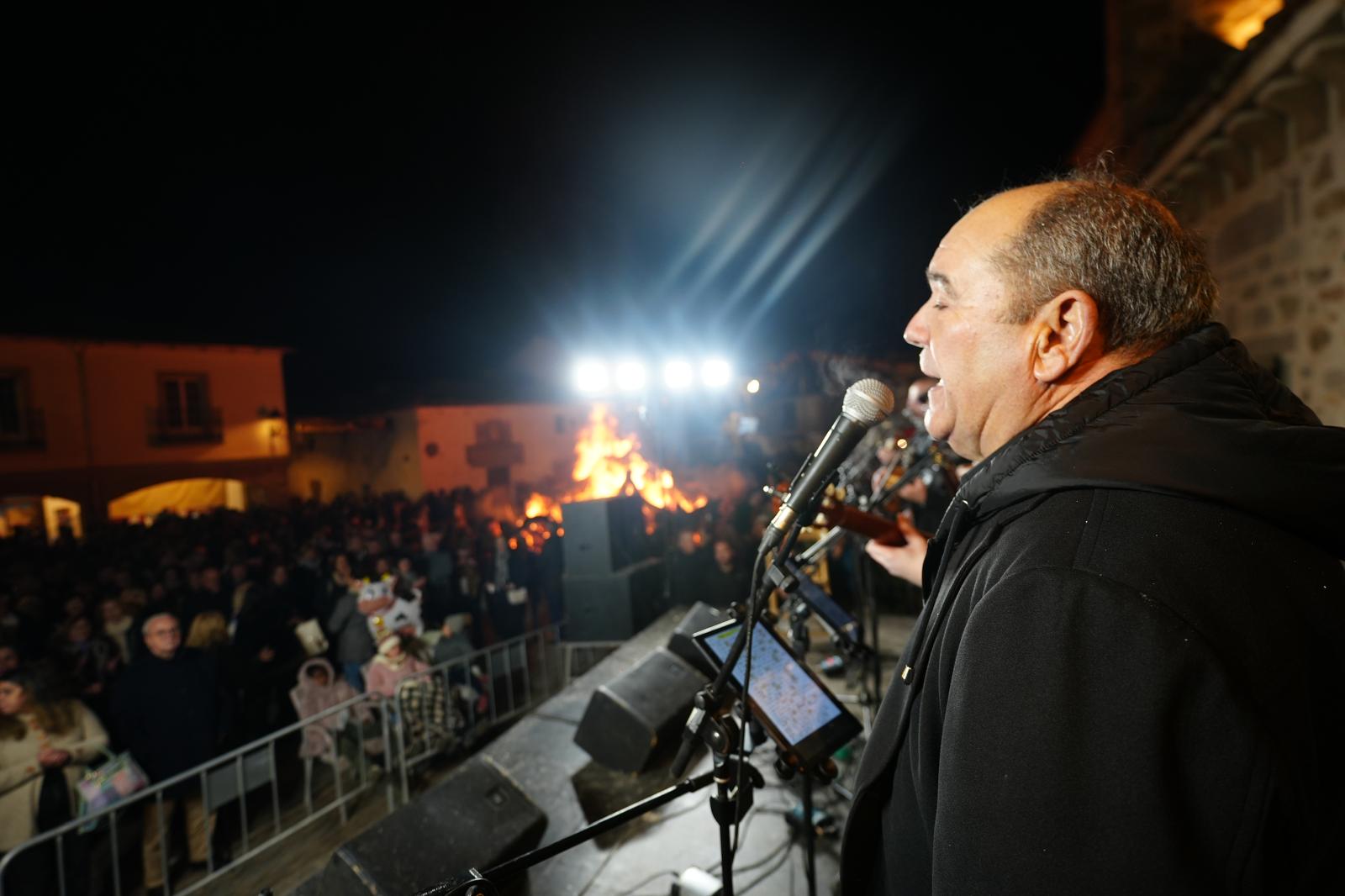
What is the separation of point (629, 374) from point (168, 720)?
9.36m

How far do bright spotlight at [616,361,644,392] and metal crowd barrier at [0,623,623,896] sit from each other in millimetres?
6428

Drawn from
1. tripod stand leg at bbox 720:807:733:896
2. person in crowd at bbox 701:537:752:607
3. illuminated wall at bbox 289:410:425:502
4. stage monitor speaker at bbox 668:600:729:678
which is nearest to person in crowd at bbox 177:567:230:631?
stage monitor speaker at bbox 668:600:729:678

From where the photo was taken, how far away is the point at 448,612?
9.34 m

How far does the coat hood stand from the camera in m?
1.15

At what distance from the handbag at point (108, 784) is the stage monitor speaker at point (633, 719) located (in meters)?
3.25

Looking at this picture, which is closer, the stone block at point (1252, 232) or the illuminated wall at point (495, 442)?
the stone block at point (1252, 232)

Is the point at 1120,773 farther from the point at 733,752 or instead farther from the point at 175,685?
the point at 175,685

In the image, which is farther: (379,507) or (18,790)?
(379,507)

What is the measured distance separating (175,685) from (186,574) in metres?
5.81

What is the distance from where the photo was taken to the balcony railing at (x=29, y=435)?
20141 mm


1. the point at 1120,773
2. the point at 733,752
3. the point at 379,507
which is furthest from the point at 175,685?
the point at 379,507

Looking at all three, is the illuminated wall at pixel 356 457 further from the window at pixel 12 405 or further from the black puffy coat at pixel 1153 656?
the black puffy coat at pixel 1153 656

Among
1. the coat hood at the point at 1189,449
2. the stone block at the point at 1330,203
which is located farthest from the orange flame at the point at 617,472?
the coat hood at the point at 1189,449

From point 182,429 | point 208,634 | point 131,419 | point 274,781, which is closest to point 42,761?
point 274,781
